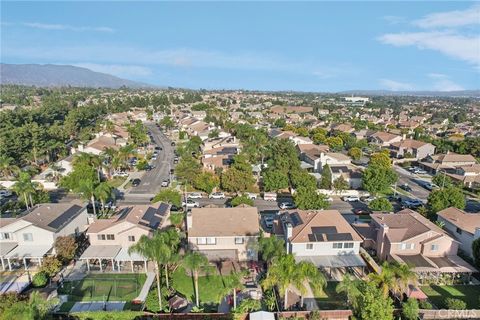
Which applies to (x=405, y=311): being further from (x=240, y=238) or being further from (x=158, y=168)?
(x=158, y=168)

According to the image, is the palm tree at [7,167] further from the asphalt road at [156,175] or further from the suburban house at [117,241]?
the suburban house at [117,241]

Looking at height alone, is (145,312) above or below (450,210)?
below

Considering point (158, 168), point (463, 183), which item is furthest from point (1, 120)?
point (463, 183)

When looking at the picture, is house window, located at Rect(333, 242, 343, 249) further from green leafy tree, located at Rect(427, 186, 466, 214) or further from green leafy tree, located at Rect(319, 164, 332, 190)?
green leafy tree, located at Rect(319, 164, 332, 190)

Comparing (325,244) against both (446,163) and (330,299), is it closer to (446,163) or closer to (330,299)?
(330,299)

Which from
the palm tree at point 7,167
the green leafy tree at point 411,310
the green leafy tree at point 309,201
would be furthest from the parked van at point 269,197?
the palm tree at point 7,167

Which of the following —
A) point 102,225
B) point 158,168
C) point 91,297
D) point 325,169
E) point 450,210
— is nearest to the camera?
point 91,297

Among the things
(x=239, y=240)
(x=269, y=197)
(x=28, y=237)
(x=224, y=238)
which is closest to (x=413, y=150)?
(x=269, y=197)

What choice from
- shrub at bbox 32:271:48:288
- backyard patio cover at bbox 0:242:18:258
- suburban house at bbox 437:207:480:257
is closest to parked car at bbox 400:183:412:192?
suburban house at bbox 437:207:480:257
